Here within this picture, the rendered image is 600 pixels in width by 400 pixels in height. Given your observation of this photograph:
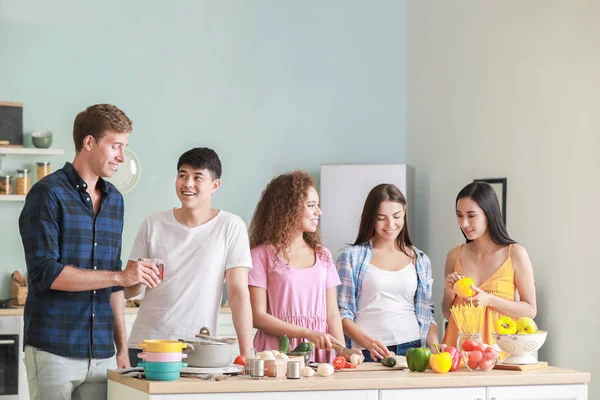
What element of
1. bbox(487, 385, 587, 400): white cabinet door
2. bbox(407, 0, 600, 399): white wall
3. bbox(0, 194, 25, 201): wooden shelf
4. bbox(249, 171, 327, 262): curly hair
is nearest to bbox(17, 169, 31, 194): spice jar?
bbox(0, 194, 25, 201): wooden shelf

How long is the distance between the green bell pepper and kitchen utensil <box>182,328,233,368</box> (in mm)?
663

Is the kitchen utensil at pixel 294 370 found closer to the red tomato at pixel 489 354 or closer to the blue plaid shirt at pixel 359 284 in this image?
the red tomato at pixel 489 354

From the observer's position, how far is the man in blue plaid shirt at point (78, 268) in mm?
2818

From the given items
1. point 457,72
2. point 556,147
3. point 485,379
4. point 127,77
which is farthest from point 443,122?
point 485,379

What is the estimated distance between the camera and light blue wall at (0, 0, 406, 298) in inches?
238

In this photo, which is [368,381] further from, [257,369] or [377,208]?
[377,208]

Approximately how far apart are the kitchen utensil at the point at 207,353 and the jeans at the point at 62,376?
0.36 metres

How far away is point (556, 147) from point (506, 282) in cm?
124

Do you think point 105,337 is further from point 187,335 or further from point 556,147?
point 556,147

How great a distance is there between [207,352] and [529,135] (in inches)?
112

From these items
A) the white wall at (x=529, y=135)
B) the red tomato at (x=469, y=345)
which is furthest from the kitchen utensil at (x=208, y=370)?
the white wall at (x=529, y=135)

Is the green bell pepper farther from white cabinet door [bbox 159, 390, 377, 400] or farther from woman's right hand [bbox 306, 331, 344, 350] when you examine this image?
woman's right hand [bbox 306, 331, 344, 350]

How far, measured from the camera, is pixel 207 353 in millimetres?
2805

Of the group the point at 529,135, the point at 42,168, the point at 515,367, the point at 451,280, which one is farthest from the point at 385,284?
the point at 42,168
